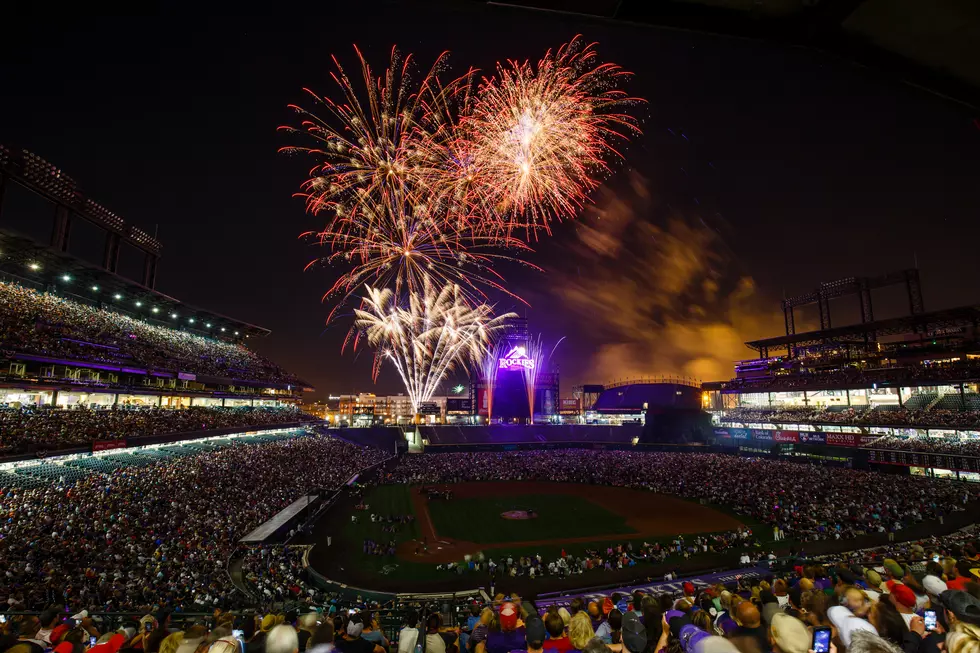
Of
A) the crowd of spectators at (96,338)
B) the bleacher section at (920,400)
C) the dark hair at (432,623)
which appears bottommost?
the dark hair at (432,623)

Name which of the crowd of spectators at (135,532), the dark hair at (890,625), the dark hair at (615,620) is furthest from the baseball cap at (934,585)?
the crowd of spectators at (135,532)

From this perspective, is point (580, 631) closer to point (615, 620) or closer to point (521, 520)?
point (615, 620)

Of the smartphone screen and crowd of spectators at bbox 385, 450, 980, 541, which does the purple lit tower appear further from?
the smartphone screen

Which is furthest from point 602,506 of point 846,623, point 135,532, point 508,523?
point 846,623

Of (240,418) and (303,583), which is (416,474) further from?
(303,583)

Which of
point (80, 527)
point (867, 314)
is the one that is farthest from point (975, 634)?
point (867, 314)

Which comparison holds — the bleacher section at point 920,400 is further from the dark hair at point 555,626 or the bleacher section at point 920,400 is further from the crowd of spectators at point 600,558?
the dark hair at point 555,626
